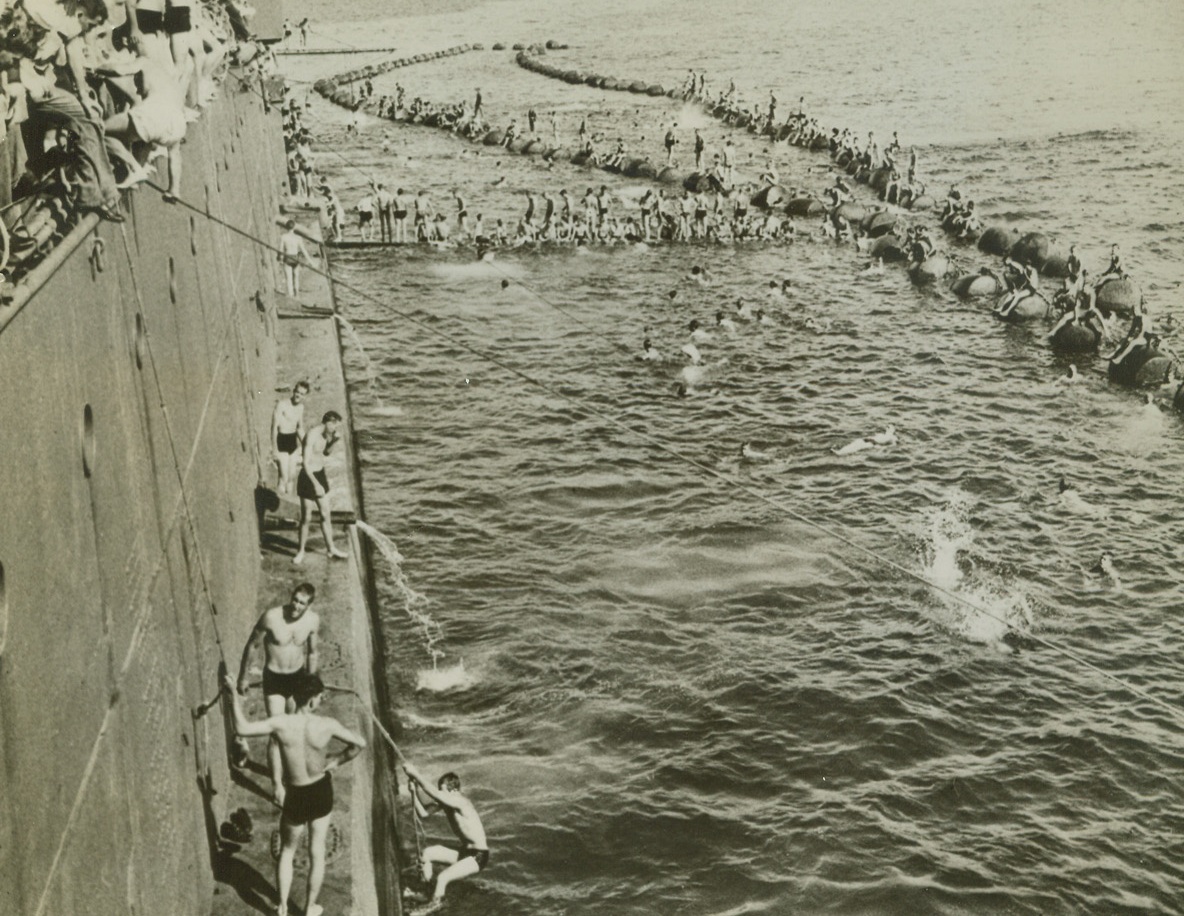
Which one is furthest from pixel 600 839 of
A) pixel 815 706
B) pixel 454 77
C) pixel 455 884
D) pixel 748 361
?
pixel 454 77

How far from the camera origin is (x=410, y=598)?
18812 mm

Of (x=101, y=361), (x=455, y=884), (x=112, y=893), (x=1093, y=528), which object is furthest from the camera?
(x=1093, y=528)

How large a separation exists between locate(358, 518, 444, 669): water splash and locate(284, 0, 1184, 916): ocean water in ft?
0.26

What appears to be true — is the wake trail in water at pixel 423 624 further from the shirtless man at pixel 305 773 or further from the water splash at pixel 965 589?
the shirtless man at pixel 305 773

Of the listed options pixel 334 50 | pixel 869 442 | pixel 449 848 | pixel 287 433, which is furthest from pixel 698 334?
pixel 334 50

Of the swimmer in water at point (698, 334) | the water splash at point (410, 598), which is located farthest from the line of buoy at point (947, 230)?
the water splash at point (410, 598)

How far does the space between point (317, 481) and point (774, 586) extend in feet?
29.7

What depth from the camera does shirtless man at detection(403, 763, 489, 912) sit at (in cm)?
1241

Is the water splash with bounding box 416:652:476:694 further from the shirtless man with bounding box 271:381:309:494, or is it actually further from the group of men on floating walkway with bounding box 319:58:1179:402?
the group of men on floating walkway with bounding box 319:58:1179:402

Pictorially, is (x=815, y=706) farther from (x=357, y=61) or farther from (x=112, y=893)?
(x=357, y=61)

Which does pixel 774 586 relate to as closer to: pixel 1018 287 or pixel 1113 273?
pixel 1018 287

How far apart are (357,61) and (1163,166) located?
5702 centimetres

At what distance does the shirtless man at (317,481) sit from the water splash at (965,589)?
9.09m

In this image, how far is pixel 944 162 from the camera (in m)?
54.2
